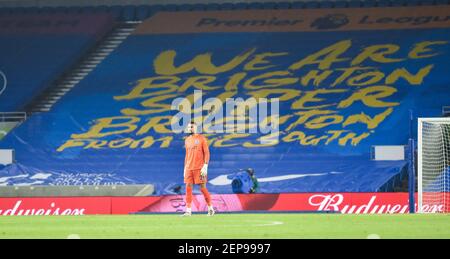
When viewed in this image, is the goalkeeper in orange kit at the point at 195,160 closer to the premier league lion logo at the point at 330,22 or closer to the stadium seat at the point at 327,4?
the premier league lion logo at the point at 330,22

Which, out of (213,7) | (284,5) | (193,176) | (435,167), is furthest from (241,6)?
(193,176)

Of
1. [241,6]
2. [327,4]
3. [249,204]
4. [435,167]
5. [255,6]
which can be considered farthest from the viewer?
[241,6]

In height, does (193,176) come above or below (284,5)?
below

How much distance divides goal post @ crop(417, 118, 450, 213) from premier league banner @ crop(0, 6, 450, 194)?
1.44 meters

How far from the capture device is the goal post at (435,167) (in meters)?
23.8

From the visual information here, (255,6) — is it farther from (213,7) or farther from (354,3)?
(354,3)

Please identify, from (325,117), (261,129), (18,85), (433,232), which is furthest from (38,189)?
(433,232)

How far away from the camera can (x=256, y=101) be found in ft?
88.5

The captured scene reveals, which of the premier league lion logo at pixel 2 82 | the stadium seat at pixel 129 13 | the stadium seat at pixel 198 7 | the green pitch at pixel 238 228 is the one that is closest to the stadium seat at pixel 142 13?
the stadium seat at pixel 129 13

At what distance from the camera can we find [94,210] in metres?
24.6

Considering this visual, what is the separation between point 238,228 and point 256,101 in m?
13.6

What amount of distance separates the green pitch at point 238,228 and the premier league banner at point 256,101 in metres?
10.4
